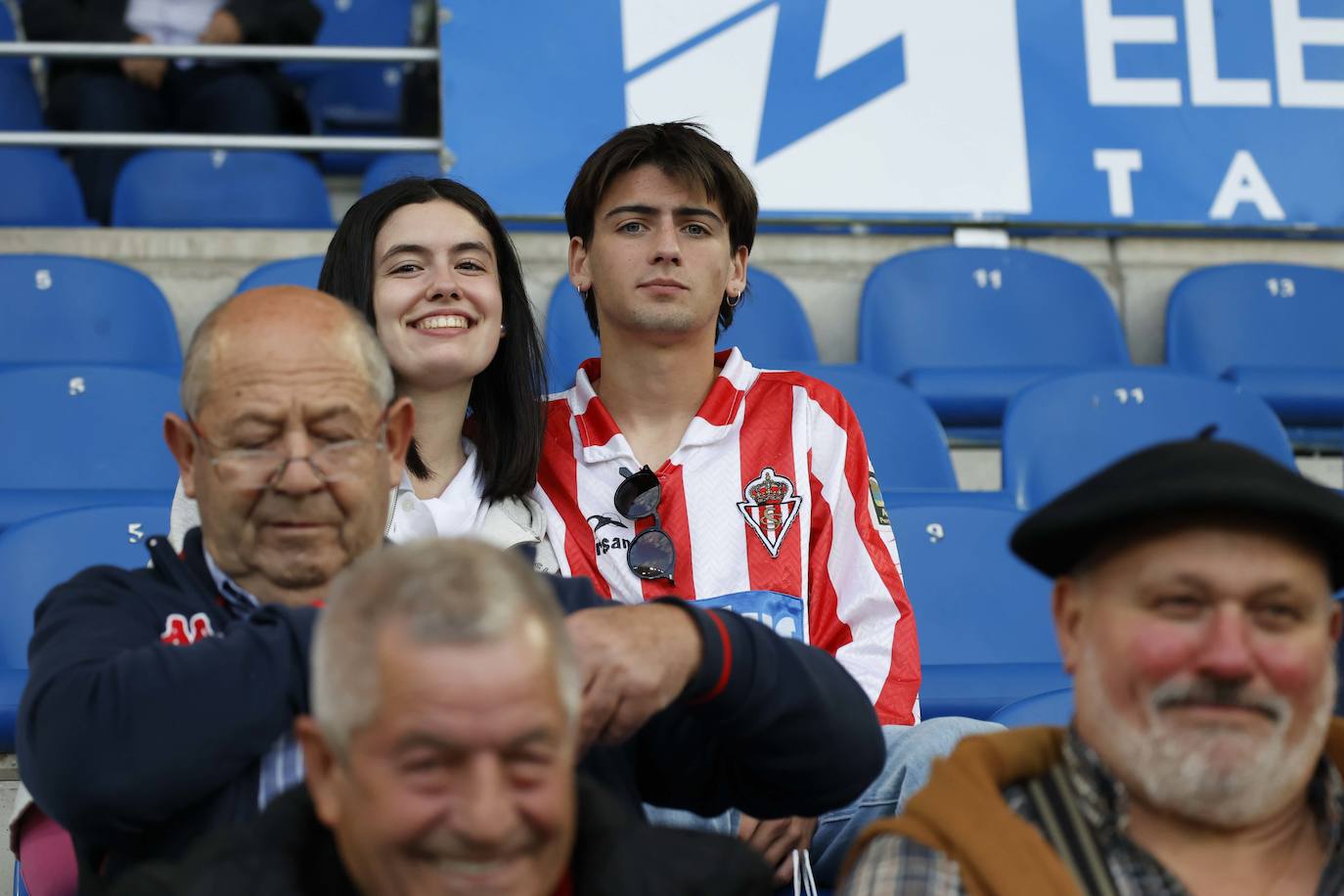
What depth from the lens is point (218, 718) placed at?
4.59 feet

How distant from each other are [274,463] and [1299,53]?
3.33 metres

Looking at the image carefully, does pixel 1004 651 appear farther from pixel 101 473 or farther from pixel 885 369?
pixel 101 473

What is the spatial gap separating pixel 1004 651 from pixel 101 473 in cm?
153

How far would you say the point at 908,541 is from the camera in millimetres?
2848

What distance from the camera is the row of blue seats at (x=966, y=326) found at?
3.59 meters

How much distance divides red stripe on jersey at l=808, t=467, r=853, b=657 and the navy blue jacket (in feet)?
2.31

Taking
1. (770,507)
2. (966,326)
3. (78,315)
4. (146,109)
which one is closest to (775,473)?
(770,507)

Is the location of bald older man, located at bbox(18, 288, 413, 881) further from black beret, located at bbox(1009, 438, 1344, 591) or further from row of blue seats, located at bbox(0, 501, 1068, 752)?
row of blue seats, located at bbox(0, 501, 1068, 752)

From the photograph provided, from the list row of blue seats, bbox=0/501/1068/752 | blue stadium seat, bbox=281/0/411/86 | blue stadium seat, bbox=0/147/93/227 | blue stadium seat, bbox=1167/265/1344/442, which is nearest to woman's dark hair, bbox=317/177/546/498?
row of blue seats, bbox=0/501/1068/752

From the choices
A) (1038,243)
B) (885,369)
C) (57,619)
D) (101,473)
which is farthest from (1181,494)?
(1038,243)

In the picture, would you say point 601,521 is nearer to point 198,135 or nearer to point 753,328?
point 753,328

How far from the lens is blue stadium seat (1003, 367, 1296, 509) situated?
3221 millimetres

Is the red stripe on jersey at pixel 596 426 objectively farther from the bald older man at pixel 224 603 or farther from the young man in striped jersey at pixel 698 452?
the bald older man at pixel 224 603

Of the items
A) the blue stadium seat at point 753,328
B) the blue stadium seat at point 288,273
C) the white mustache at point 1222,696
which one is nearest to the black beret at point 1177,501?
the white mustache at point 1222,696
